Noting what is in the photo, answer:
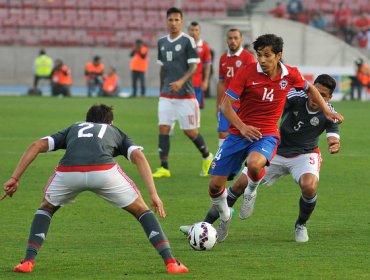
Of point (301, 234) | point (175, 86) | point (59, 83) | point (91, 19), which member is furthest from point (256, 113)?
point (91, 19)

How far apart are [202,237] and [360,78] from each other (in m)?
28.0

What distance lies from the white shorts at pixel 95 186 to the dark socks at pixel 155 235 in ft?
0.58

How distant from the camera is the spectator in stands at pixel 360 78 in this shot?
3559 centimetres

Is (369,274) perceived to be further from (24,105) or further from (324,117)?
(24,105)

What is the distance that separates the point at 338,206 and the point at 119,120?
13343mm

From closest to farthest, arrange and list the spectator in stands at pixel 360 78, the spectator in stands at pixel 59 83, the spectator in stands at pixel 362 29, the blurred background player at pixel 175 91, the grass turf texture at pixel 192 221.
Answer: the grass turf texture at pixel 192 221, the blurred background player at pixel 175 91, the spectator in stands at pixel 360 78, the spectator in stands at pixel 59 83, the spectator in stands at pixel 362 29

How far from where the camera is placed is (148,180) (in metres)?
7.51

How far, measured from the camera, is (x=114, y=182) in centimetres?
772

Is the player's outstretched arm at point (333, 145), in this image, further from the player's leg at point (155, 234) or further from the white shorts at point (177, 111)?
the white shorts at point (177, 111)

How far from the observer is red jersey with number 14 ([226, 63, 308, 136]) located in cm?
905

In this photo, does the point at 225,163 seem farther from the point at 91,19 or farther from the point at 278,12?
the point at 91,19

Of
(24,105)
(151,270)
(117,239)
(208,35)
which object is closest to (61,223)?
(117,239)

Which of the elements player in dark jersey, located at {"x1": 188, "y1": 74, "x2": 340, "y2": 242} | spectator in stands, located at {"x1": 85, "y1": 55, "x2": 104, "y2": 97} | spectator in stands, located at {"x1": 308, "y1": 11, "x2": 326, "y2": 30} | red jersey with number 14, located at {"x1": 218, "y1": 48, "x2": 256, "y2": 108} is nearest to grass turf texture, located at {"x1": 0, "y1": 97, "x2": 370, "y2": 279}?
player in dark jersey, located at {"x1": 188, "y1": 74, "x2": 340, "y2": 242}

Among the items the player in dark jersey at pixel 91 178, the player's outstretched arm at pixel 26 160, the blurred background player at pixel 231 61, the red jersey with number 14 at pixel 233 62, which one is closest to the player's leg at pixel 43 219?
the player in dark jersey at pixel 91 178
